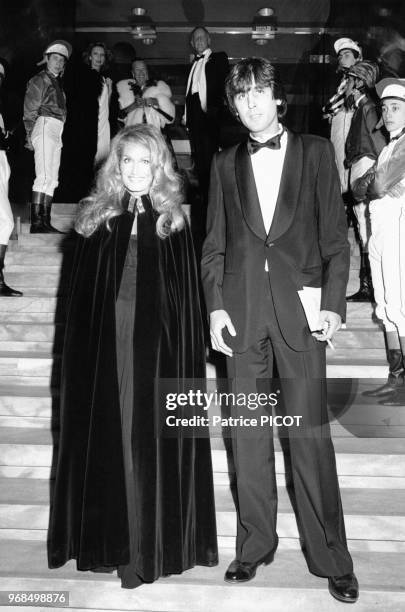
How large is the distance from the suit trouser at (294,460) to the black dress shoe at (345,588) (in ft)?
0.09

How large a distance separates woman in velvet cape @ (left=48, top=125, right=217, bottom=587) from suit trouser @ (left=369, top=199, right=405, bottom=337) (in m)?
1.69

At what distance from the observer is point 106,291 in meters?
2.51

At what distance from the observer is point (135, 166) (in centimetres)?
254

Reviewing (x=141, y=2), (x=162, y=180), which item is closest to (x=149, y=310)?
(x=162, y=180)

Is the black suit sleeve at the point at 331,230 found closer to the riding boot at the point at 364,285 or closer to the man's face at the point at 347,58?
the riding boot at the point at 364,285

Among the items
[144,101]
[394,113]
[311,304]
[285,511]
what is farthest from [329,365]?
[144,101]

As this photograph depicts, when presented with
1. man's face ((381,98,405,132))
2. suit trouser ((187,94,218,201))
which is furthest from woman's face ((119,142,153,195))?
suit trouser ((187,94,218,201))

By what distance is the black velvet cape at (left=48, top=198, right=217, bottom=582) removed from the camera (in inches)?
95.2

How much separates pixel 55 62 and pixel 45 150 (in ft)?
2.49

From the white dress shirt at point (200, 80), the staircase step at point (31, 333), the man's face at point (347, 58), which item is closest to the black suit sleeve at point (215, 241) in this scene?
the staircase step at point (31, 333)

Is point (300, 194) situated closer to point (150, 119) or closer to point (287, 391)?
point (287, 391)

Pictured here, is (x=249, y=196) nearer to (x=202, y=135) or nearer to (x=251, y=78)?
(x=251, y=78)

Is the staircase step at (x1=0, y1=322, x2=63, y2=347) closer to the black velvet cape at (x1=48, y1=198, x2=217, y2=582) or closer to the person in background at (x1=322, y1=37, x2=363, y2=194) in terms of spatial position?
the black velvet cape at (x1=48, y1=198, x2=217, y2=582)

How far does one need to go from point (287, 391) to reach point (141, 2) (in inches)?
402
